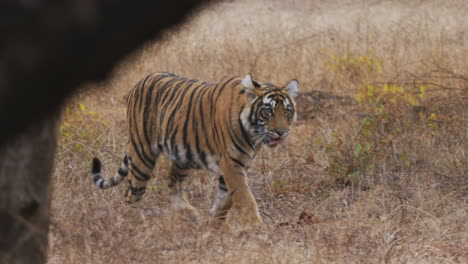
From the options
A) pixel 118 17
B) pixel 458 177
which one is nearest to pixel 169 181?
pixel 458 177

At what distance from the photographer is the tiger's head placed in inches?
229

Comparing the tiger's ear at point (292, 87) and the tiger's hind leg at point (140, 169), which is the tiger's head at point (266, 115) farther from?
the tiger's hind leg at point (140, 169)

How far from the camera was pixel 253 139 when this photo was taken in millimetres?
5855

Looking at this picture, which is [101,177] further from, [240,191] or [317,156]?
[317,156]

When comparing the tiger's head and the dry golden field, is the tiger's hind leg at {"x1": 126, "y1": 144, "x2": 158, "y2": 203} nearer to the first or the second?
the dry golden field

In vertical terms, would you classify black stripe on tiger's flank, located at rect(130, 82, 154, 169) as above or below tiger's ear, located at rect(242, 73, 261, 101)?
below

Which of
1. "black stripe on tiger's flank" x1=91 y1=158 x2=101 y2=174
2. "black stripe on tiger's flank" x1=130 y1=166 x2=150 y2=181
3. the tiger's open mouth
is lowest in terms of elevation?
"black stripe on tiger's flank" x1=130 y1=166 x2=150 y2=181

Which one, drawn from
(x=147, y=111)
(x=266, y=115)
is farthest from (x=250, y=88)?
(x=147, y=111)

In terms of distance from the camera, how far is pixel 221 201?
6086mm

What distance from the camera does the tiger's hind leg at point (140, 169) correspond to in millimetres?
6465

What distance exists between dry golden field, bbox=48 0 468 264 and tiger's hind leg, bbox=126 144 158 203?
153 millimetres

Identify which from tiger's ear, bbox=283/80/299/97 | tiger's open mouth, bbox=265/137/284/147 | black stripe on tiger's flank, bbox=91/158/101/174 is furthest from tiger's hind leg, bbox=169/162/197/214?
tiger's ear, bbox=283/80/299/97

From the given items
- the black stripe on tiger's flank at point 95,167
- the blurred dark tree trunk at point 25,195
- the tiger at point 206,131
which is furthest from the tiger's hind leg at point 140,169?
the blurred dark tree trunk at point 25,195

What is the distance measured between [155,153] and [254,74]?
3546 mm
